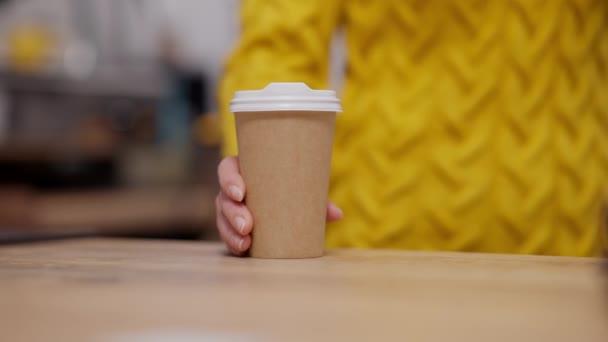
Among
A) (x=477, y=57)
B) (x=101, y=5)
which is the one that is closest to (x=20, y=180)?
(x=101, y=5)

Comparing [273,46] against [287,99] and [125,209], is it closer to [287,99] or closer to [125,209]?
[287,99]

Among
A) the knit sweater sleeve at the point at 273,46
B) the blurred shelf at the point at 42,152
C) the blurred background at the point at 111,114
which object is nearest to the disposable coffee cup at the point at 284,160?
the knit sweater sleeve at the point at 273,46

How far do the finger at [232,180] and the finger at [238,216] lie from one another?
0.01 meters

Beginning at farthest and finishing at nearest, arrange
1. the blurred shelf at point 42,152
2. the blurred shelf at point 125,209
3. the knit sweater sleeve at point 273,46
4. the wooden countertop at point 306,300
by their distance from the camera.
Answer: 1. the blurred shelf at point 42,152
2. the blurred shelf at point 125,209
3. the knit sweater sleeve at point 273,46
4. the wooden countertop at point 306,300

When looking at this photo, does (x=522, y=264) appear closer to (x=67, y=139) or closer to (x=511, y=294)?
(x=511, y=294)

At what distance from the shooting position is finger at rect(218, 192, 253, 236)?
787mm

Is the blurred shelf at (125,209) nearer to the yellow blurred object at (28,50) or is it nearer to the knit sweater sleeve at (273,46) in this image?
the yellow blurred object at (28,50)

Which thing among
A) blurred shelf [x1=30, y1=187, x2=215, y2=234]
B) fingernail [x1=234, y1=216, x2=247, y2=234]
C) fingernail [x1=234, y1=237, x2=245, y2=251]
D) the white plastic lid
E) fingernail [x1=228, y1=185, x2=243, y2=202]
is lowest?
blurred shelf [x1=30, y1=187, x2=215, y2=234]

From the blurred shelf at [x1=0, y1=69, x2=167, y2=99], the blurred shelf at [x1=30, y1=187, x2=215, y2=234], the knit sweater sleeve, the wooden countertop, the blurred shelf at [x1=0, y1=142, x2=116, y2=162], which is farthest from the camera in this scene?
the blurred shelf at [x1=0, y1=69, x2=167, y2=99]

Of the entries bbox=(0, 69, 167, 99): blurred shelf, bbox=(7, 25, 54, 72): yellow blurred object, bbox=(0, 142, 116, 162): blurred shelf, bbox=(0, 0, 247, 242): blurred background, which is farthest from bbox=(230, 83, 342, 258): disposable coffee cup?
bbox=(7, 25, 54, 72): yellow blurred object

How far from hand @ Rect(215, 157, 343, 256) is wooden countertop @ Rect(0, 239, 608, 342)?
0.06 m

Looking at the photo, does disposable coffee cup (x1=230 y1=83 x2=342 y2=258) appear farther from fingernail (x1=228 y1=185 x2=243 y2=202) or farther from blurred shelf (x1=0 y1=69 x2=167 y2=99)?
blurred shelf (x1=0 y1=69 x2=167 y2=99)

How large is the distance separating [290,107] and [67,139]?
2.78 metres

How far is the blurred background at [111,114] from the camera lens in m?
3.13
